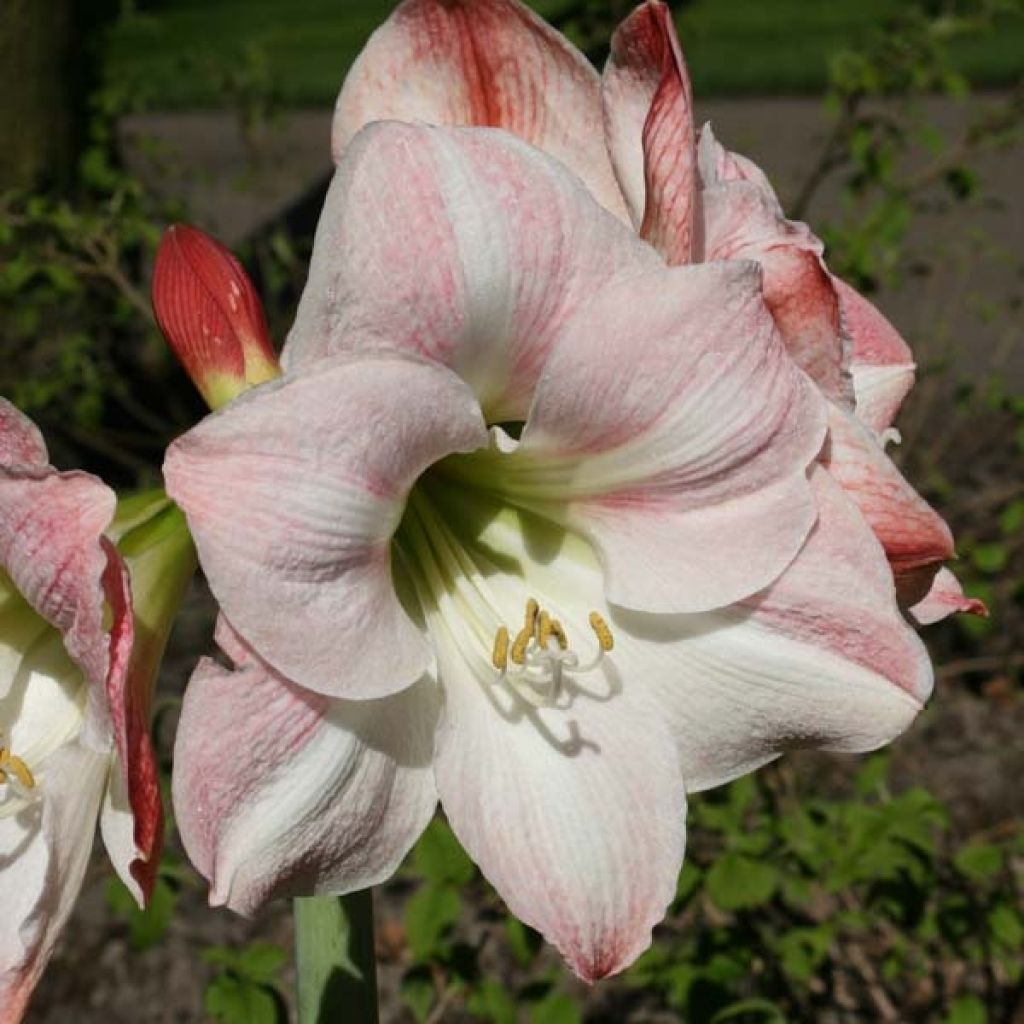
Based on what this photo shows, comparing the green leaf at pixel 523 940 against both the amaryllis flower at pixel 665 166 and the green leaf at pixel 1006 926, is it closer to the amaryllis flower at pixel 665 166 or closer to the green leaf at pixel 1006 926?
the green leaf at pixel 1006 926

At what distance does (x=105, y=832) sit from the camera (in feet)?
2.80

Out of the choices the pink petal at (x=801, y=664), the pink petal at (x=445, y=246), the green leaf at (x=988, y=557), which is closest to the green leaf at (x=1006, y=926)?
the green leaf at (x=988, y=557)

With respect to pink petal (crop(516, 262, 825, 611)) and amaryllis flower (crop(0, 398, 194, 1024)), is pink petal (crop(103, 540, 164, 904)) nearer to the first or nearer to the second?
amaryllis flower (crop(0, 398, 194, 1024))

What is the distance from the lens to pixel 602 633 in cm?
94

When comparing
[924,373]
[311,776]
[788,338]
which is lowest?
[924,373]

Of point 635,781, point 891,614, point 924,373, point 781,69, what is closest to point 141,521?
point 635,781

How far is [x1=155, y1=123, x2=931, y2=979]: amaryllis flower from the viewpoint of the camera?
78cm

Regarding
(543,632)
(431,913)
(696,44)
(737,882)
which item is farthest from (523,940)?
(696,44)

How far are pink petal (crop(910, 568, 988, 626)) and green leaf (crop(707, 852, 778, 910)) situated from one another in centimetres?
62

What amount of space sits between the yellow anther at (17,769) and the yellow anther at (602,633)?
0.34 metres

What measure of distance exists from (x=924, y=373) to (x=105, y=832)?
2.49m

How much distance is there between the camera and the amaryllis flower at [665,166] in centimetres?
86

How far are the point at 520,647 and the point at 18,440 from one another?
1.06ft

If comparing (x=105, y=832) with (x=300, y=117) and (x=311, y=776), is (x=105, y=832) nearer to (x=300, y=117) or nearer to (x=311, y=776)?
(x=311, y=776)
